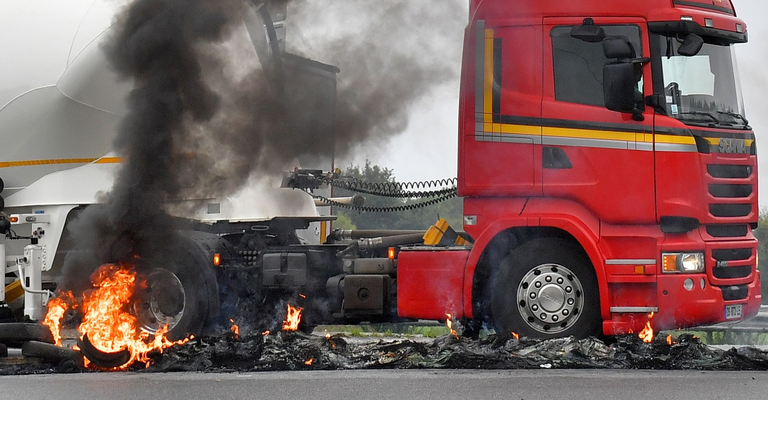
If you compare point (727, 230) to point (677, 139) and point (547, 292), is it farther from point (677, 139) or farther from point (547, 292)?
point (547, 292)

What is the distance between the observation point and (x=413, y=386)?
6992mm

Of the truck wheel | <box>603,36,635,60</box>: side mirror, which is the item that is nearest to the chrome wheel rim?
<box>603,36,635,60</box>: side mirror

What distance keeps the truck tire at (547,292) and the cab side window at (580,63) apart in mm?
1229

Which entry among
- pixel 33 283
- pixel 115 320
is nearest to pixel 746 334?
pixel 115 320

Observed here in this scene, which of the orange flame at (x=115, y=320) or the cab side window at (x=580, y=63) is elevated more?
the cab side window at (x=580, y=63)

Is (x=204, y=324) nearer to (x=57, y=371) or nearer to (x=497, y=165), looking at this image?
(x=57, y=371)

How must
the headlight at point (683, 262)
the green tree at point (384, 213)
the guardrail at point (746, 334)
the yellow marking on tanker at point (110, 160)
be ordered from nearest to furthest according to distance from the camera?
the headlight at point (683, 262)
the green tree at point (384, 213)
the yellow marking on tanker at point (110, 160)
the guardrail at point (746, 334)

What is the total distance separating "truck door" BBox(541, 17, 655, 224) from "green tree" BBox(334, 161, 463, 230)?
1324mm

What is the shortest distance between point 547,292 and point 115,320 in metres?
4.11

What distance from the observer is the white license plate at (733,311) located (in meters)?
7.72

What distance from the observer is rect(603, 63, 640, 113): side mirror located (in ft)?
24.7

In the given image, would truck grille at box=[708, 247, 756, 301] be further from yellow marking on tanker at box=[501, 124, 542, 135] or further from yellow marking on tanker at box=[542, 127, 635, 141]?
yellow marking on tanker at box=[501, 124, 542, 135]

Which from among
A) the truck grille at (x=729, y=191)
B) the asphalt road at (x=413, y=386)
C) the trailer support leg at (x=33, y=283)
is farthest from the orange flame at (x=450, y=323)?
the trailer support leg at (x=33, y=283)

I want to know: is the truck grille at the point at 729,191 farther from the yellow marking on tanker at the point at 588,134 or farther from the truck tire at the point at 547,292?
the truck tire at the point at 547,292
